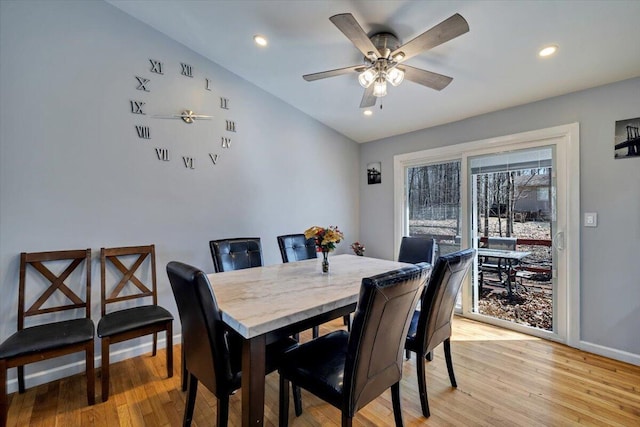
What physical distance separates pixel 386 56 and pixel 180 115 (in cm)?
207

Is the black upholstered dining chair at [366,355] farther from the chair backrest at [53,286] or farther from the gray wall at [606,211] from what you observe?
the gray wall at [606,211]

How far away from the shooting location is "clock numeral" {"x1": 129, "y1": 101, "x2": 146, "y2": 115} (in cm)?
259

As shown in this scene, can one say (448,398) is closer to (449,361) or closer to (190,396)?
(449,361)

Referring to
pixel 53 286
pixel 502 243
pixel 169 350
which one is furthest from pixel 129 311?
pixel 502 243

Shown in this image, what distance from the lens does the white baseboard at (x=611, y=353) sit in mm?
2386

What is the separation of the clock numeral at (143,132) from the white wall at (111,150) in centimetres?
5

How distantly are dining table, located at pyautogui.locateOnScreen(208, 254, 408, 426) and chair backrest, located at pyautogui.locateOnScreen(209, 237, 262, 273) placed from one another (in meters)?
0.33

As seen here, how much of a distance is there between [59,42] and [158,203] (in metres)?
1.46

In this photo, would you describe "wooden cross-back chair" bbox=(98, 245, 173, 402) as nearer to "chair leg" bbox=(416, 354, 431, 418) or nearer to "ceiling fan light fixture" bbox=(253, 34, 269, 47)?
"chair leg" bbox=(416, 354, 431, 418)

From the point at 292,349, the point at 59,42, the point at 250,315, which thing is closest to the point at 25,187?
the point at 59,42

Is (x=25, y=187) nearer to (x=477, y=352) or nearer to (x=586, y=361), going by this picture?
(x=477, y=352)

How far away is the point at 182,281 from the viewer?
53.2 inches

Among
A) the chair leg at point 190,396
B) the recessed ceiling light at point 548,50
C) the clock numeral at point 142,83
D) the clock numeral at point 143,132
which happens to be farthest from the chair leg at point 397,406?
the clock numeral at point 142,83

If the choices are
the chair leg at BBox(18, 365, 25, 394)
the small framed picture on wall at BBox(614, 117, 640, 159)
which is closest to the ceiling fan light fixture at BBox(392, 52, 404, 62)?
the small framed picture on wall at BBox(614, 117, 640, 159)
